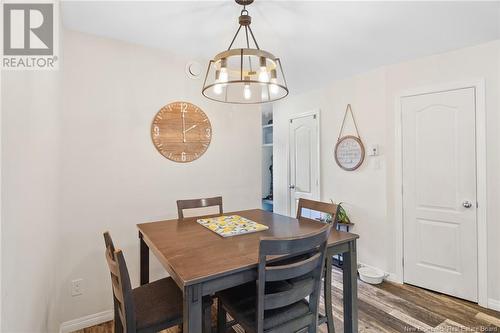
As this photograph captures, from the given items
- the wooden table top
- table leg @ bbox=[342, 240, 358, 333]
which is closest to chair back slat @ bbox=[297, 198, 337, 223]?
the wooden table top

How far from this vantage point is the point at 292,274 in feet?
4.09

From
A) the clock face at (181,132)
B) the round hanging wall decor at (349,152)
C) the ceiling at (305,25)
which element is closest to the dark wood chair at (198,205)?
the clock face at (181,132)

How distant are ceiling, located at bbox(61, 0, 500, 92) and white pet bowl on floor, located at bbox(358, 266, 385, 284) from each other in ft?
7.99

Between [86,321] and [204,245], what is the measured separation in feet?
4.98

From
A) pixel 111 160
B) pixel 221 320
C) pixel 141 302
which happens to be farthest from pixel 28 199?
pixel 221 320

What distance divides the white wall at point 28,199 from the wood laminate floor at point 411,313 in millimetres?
1084

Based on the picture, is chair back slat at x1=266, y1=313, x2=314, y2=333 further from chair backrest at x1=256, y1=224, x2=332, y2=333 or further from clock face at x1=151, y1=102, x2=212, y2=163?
clock face at x1=151, y1=102, x2=212, y2=163

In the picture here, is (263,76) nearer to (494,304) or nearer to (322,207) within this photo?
(322,207)

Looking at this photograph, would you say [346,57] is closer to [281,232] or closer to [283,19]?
[283,19]

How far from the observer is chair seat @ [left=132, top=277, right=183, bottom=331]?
4.31 feet

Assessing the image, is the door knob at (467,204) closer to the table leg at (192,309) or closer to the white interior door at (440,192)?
the white interior door at (440,192)

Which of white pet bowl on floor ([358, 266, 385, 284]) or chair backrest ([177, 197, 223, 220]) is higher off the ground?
chair backrest ([177, 197, 223, 220])

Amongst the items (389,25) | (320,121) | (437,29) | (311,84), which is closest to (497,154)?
(437,29)

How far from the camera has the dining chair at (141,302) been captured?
118 cm
